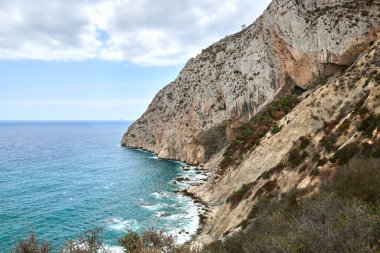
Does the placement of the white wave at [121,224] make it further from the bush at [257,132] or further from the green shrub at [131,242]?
the bush at [257,132]

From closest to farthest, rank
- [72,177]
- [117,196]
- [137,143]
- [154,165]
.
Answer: [117,196]
[72,177]
[154,165]
[137,143]

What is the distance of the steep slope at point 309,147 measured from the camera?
29141mm

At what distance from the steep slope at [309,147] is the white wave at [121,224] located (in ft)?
31.2

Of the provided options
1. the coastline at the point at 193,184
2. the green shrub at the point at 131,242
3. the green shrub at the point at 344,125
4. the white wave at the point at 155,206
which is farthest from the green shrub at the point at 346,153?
the white wave at the point at 155,206

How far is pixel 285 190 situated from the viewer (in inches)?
1268

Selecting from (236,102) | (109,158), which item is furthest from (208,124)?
(109,158)

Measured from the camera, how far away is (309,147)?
1441 inches

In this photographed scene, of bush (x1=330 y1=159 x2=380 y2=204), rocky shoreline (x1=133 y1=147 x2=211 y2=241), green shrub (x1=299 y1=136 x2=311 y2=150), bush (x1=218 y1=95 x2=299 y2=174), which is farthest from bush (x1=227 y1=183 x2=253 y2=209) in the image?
bush (x1=330 y1=159 x2=380 y2=204)

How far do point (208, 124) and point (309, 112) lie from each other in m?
44.8

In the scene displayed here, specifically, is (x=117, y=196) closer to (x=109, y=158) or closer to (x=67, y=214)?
(x=67, y=214)

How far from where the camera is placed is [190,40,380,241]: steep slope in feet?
95.6

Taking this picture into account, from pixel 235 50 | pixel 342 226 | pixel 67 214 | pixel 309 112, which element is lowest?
pixel 67 214

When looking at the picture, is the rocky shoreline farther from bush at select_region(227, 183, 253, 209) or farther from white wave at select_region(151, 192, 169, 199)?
bush at select_region(227, 183, 253, 209)

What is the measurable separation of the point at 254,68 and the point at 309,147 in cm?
4380
